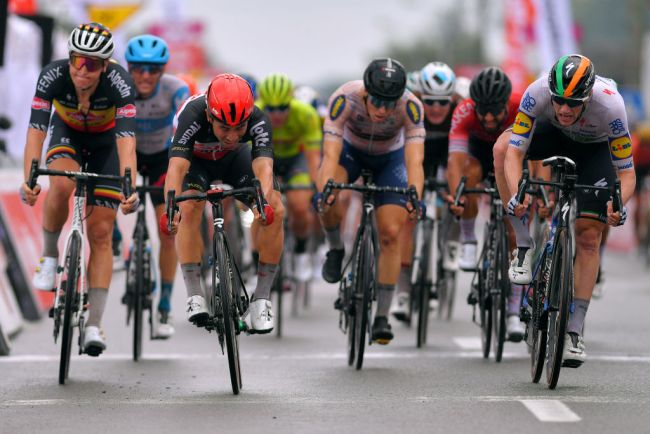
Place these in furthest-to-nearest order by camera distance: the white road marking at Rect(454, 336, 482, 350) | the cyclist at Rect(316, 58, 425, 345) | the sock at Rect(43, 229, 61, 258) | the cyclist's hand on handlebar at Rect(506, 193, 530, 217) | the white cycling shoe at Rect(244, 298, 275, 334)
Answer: the white road marking at Rect(454, 336, 482, 350) → the cyclist at Rect(316, 58, 425, 345) → the sock at Rect(43, 229, 61, 258) → the white cycling shoe at Rect(244, 298, 275, 334) → the cyclist's hand on handlebar at Rect(506, 193, 530, 217)

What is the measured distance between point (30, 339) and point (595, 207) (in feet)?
17.7

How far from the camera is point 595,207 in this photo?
9430mm

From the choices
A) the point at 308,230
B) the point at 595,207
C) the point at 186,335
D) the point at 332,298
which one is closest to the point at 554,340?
the point at 595,207

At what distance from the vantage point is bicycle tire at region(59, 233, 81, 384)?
9.63 meters

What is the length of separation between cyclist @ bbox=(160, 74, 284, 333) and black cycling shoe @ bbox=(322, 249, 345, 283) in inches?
60.8

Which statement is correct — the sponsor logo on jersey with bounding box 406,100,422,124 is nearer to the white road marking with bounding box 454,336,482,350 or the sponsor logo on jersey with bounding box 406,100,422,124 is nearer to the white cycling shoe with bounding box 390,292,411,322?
the white road marking with bounding box 454,336,482,350

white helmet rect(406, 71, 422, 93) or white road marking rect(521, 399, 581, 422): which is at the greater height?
white helmet rect(406, 71, 422, 93)

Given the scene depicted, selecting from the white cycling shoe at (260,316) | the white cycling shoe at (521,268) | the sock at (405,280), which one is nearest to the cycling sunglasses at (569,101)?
the white cycling shoe at (521,268)

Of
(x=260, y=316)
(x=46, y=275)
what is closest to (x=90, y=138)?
(x=46, y=275)

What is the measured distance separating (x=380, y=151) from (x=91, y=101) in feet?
7.97

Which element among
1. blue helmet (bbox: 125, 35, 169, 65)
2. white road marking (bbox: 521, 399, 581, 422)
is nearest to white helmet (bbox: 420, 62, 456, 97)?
blue helmet (bbox: 125, 35, 169, 65)

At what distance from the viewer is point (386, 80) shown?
10.6 metres

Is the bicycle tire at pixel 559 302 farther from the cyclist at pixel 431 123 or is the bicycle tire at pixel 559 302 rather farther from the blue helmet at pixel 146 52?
the blue helmet at pixel 146 52

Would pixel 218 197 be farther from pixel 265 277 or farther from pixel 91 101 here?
pixel 91 101
